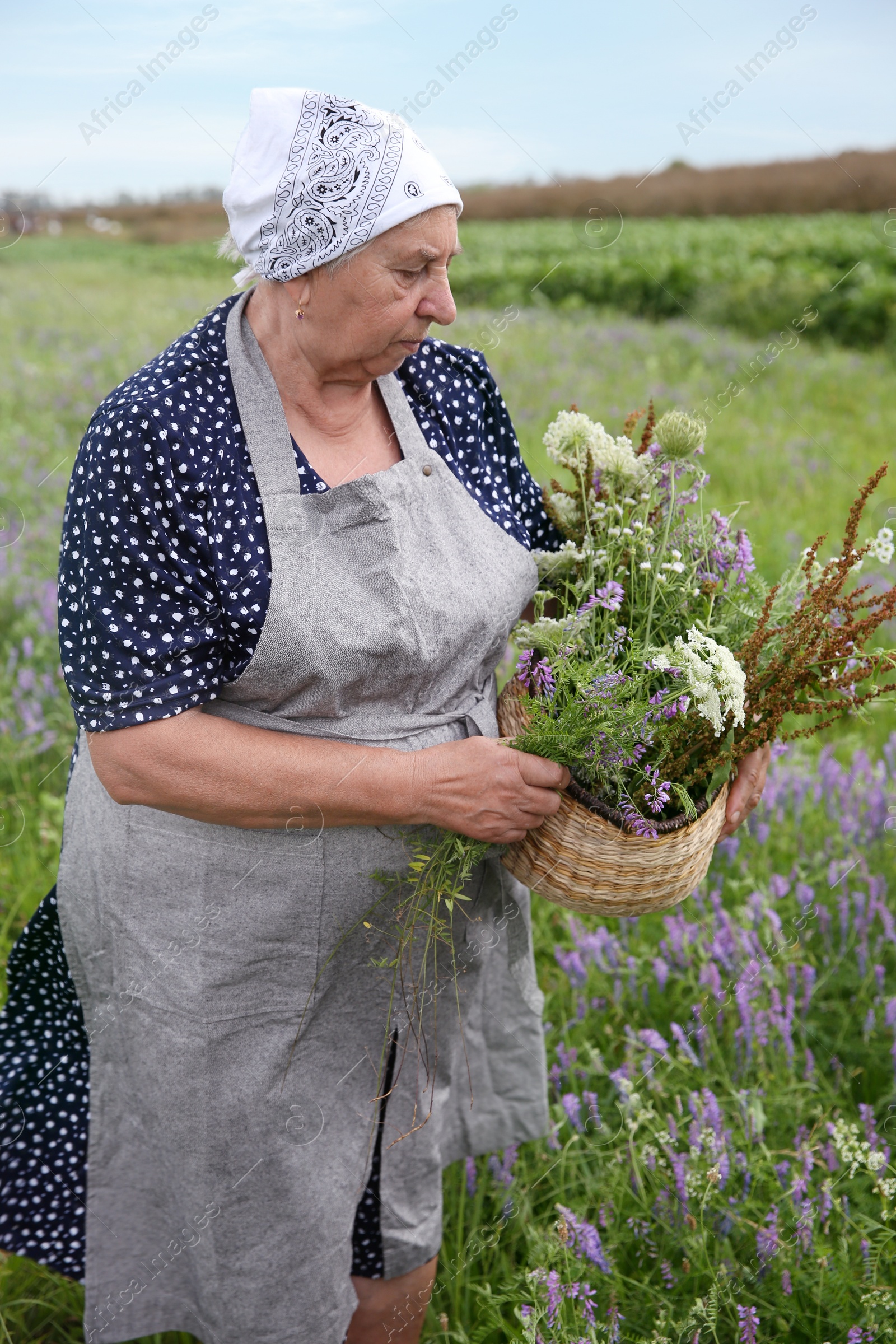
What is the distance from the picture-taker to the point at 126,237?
38.8 m

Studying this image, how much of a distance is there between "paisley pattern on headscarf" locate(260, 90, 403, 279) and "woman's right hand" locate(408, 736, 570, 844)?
29.9 inches

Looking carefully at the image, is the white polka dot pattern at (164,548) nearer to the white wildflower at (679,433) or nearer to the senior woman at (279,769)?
the senior woman at (279,769)

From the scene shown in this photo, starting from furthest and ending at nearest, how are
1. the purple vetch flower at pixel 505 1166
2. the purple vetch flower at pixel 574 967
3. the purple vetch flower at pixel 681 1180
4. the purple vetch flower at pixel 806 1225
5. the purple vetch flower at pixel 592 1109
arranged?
the purple vetch flower at pixel 574 967 < the purple vetch flower at pixel 505 1166 < the purple vetch flower at pixel 592 1109 < the purple vetch flower at pixel 681 1180 < the purple vetch flower at pixel 806 1225

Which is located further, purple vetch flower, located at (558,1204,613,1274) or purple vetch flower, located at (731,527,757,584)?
purple vetch flower, located at (558,1204,613,1274)

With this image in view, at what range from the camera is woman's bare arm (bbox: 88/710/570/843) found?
4.79 ft

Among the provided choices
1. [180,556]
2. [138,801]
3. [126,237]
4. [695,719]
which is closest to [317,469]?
[180,556]

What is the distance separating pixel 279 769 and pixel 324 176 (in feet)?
2.79

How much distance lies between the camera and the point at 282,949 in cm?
167

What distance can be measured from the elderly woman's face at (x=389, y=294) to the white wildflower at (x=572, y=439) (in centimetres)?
33

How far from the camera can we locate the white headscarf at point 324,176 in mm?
1441

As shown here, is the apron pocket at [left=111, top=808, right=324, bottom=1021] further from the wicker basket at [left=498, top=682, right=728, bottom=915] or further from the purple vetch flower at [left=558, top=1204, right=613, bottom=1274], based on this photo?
the purple vetch flower at [left=558, top=1204, right=613, bottom=1274]

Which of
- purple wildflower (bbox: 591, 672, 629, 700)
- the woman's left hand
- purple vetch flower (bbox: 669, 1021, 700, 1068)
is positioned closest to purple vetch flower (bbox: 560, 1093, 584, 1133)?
purple vetch flower (bbox: 669, 1021, 700, 1068)

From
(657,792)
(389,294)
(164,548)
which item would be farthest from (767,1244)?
(389,294)

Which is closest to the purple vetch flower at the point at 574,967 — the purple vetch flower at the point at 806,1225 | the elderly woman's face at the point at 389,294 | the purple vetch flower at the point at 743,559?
the purple vetch flower at the point at 806,1225
